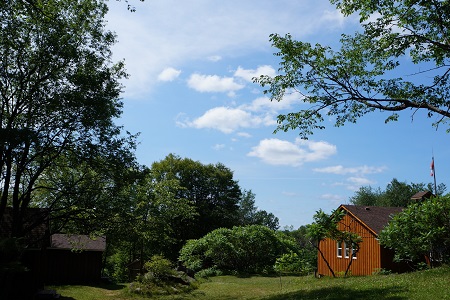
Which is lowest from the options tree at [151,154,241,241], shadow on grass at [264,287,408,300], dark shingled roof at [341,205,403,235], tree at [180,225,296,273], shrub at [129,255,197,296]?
shrub at [129,255,197,296]

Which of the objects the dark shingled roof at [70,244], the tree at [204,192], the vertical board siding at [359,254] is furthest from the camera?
the tree at [204,192]

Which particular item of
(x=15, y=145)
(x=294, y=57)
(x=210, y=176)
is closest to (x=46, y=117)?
(x=15, y=145)

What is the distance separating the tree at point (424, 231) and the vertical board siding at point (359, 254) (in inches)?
277

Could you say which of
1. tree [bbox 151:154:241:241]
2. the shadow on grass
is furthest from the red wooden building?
tree [bbox 151:154:241:241]

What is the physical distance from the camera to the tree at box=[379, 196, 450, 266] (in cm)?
2102

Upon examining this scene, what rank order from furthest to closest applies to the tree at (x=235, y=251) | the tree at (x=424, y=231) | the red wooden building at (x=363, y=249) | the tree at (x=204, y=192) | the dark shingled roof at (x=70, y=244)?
1. the tree at (x=204, y=192)
2. the tree at (x=235, y=251)
3. the dark shingled roof at (x=70, y=244)
4. the red wooden building at (x=363, y=249)
5. the tree at (x=424, y=231)

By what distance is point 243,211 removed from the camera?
88.9 m

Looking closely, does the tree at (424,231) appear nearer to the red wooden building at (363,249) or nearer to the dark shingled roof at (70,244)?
the red wooden building at (363,249)

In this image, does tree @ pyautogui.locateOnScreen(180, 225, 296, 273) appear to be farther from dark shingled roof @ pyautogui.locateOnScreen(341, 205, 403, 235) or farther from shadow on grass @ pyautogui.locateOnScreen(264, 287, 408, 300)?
shadow on grass @ pyautogui.locateOnScreen(264, 287, 408, 300)

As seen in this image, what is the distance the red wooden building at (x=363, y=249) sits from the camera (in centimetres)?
2986

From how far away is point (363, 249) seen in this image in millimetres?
30953

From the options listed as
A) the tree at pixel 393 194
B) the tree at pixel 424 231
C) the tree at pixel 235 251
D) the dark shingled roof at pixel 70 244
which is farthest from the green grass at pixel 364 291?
the tree at pixel 393 194

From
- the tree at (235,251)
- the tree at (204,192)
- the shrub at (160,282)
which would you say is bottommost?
the shrub at (160,282)

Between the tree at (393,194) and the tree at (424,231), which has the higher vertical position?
the tree at (393,194)
